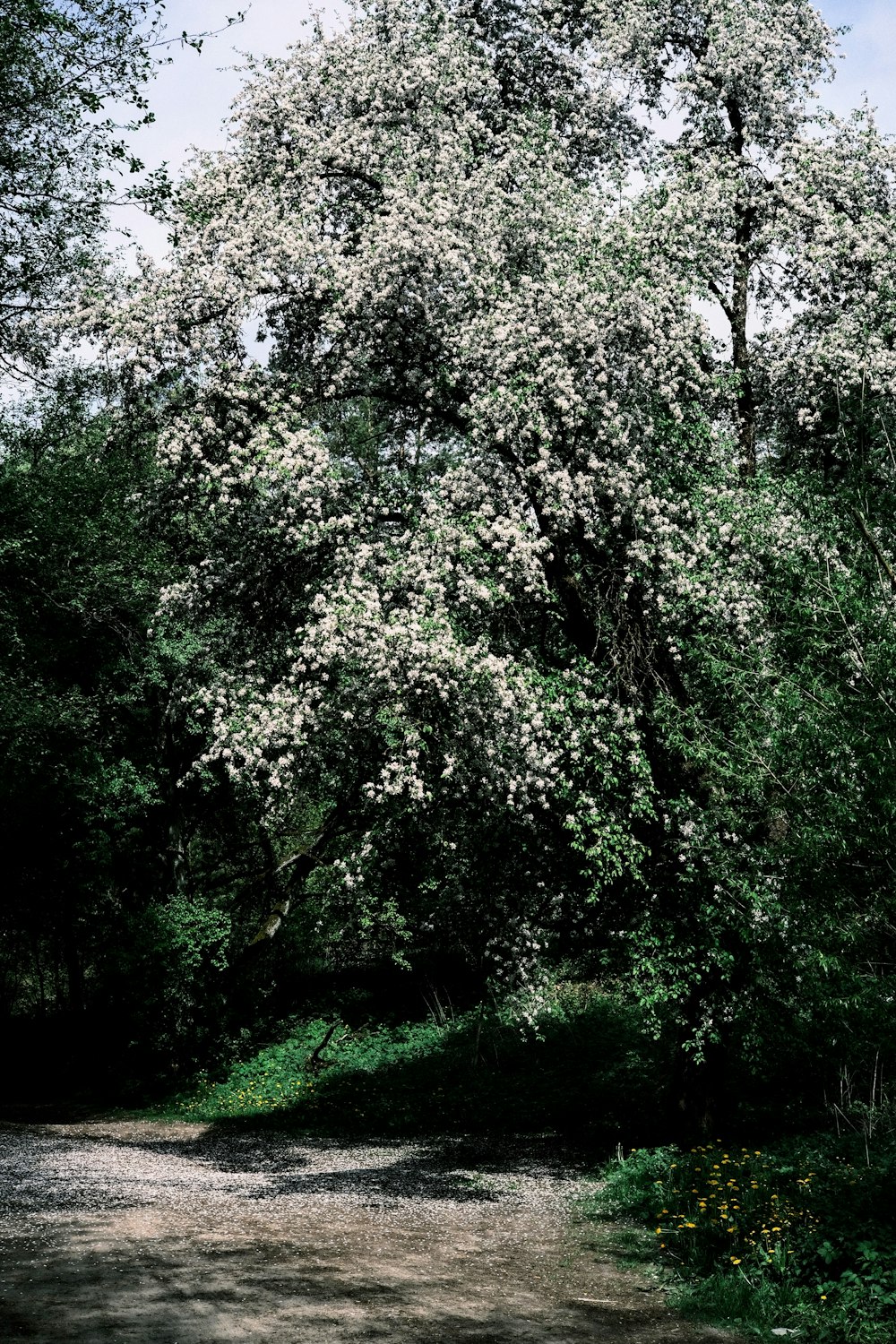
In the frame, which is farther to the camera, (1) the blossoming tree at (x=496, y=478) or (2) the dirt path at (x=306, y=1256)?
(1) the blossoming tree at (x=496, y=478)

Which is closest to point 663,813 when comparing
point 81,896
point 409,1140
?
point 409,1140

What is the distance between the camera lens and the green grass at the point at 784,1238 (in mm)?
8609

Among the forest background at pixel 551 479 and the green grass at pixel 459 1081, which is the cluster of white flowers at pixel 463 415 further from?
the green grass at pixel 459 1081

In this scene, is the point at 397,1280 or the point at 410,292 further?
the point at 410,292

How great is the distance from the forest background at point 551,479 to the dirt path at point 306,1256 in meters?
1.42

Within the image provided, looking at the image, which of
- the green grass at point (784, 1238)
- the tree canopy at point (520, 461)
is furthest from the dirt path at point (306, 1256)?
the tree canopy at point (520, 461)

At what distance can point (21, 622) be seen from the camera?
77.1ft

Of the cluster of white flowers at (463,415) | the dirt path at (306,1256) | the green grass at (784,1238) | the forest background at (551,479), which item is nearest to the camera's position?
the dirt path at (306,1256)

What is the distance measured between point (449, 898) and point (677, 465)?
7.30m

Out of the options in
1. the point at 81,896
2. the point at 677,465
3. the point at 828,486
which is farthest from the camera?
the point at 81,896

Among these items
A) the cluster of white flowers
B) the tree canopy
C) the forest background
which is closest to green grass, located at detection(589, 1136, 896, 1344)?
the forest background

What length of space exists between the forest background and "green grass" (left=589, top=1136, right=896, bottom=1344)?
0.29ft

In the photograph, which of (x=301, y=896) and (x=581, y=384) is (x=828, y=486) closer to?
(x=581, y=384)

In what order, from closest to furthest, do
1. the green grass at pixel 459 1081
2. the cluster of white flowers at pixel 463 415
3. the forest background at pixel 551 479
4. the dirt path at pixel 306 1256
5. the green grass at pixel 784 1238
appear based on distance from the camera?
the dirt path at pixel 306 1256 < the green grass at pixel 784 1238 < the forest background at pixel 551 479 < the cluster of white flowers at pixel 463 415 < the green grass at pixel 459 1081
